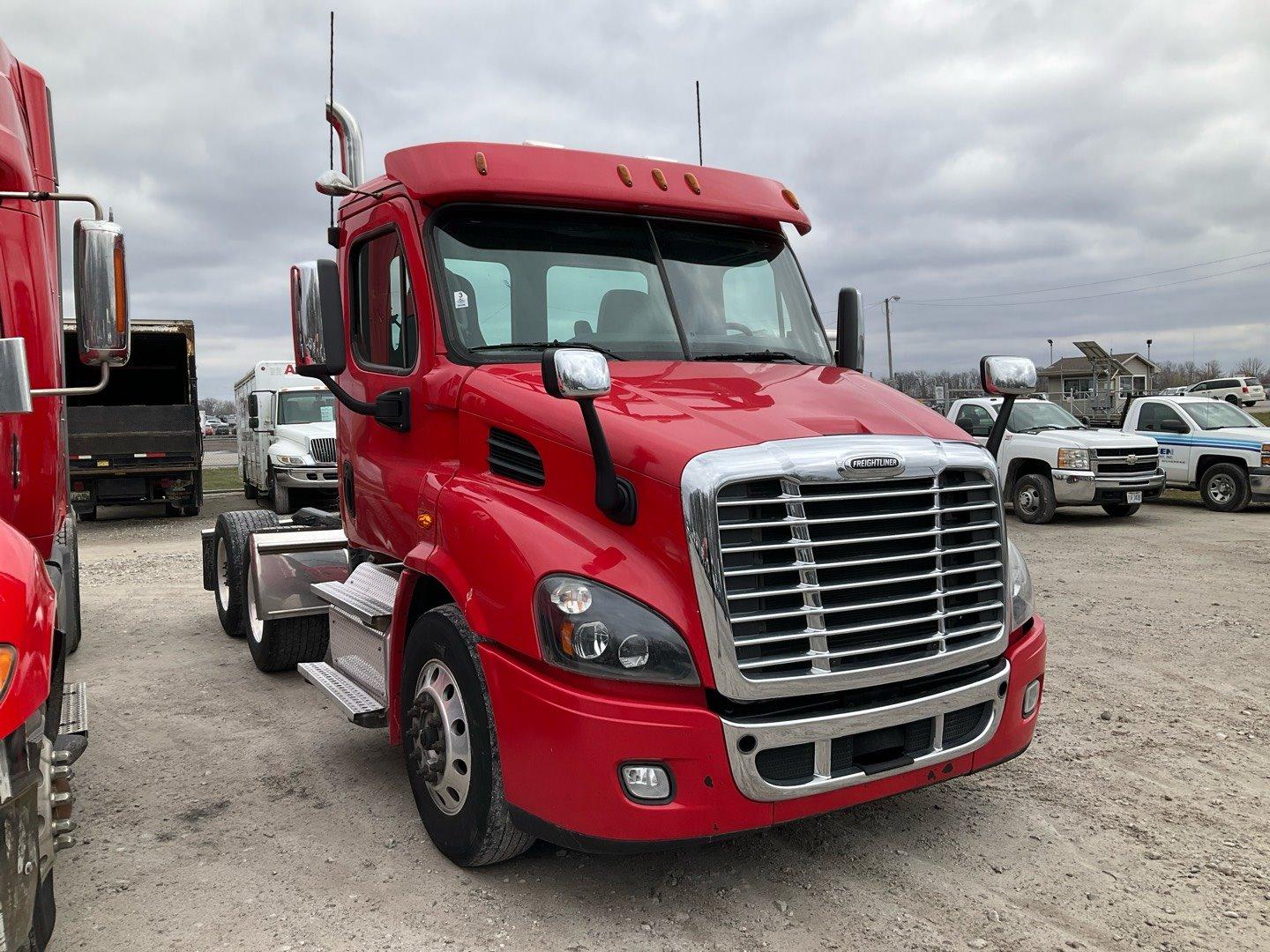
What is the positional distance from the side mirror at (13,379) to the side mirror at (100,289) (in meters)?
0.47

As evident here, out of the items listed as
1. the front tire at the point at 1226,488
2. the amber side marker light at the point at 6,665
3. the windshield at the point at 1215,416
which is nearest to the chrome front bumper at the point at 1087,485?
the front tire at the point at 1226,488

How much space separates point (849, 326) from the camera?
5.15m

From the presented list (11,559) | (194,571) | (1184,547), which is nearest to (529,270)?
(11,559)

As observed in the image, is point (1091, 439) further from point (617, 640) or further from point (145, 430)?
point (145, 430)

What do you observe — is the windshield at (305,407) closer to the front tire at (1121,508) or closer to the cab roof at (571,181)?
the front tire at (1121,508)

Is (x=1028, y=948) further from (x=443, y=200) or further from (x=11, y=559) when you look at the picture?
(x=443, y=200)

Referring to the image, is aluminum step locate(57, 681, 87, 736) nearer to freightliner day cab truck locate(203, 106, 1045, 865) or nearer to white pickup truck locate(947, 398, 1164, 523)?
freightliner day cab truck locate(203, 106, 1045, 865)

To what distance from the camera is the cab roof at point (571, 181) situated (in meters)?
4.25

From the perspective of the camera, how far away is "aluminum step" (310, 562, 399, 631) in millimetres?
4445

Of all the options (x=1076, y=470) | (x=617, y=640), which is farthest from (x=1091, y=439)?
(x=617, y=640)

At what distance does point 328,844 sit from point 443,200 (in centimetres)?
272

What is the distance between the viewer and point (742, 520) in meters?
3.18

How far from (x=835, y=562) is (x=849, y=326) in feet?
7.17

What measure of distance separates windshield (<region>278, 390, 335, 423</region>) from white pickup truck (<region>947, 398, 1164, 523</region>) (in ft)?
37.6
